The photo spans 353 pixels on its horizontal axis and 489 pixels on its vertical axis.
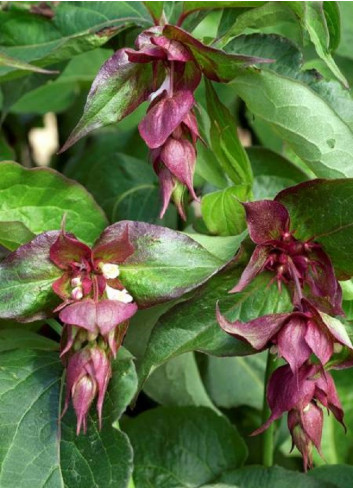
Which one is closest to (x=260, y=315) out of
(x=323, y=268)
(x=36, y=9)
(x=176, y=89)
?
(x=323, y=268)

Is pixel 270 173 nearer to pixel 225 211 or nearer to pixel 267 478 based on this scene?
pixel 225 211

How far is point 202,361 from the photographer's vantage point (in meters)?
0.77

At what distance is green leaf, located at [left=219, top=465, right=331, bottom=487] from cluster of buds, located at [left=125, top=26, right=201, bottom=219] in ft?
0.78

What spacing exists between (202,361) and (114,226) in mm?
276

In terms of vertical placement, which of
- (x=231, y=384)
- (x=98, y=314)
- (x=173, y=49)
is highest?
(x=173, y=49)

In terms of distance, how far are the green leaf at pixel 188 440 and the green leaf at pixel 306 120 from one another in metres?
0.26

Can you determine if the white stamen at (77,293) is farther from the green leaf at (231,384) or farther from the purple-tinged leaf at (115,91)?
the green leaf at (231,384)

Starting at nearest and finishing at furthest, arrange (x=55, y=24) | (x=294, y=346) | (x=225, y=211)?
(x=294, y=346)
(x=225, y=211)
(x=55, y=24)

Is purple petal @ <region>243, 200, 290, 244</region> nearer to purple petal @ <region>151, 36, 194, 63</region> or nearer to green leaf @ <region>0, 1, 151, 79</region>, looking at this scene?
purple petal @ <region>151, 36, 194, 63</region>

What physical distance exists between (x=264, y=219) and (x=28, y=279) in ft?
0.48

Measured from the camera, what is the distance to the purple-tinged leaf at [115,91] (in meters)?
0.52

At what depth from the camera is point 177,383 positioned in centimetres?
72

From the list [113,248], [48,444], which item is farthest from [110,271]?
[48,444]

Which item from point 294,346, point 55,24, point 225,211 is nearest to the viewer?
point 294,346
